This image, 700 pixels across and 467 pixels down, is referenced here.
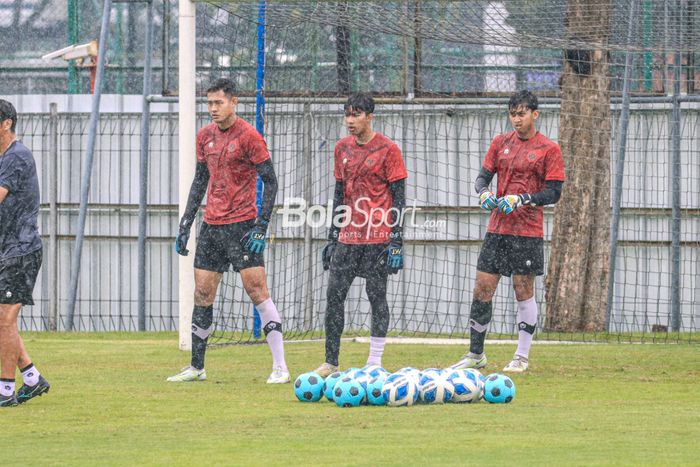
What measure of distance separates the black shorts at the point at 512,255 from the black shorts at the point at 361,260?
1116mm

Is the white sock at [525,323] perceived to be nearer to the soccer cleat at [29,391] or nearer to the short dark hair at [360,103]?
the short dark hair at [360,103]

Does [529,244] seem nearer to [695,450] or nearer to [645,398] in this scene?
[645,398]

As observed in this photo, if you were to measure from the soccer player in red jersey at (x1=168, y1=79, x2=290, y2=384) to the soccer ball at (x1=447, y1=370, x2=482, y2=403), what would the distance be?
1.81 meters

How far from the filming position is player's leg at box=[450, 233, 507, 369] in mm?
11023

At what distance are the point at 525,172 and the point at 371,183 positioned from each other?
1.45m

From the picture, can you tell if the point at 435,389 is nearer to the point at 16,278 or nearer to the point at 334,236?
the point at 334,236

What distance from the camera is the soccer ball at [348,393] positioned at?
870cm

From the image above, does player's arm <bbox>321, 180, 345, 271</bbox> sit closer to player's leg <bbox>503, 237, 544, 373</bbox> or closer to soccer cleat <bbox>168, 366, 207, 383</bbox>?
soccer cleat <bbox>168, 366, 207, 383</bbox>

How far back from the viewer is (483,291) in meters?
11.2

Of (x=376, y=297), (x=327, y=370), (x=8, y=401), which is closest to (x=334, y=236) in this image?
(x=376, y=297)

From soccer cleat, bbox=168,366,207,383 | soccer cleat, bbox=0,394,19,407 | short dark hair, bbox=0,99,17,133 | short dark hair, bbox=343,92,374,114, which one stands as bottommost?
soccer cleat, bbox=168,366,207,383

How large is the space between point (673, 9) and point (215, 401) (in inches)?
289

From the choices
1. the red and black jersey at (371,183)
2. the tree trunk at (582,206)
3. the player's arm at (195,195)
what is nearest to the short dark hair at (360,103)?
the red and black jersey at (371,183)

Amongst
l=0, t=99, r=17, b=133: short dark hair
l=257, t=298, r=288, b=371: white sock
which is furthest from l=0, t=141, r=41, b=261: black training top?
l=257, t=298, r=288, b=371: white sock
